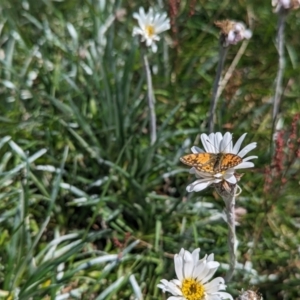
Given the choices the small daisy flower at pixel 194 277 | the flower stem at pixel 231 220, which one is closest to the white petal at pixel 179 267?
the small daisy flower at pixel 194 277

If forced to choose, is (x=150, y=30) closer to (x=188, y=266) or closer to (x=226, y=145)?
(x=226, y=145)

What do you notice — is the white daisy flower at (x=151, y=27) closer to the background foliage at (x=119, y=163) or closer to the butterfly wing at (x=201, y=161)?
the background foliage at (x=119, y=163)

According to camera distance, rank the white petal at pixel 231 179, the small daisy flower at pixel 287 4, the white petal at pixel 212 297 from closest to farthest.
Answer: the white petal at pixel 231 179
the white petal at pixel 212 297
the small daisy flower at pixel 287 4

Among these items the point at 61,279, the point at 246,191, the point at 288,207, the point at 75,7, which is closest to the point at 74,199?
the point at 61,279

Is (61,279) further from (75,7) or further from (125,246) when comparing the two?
(75,7)

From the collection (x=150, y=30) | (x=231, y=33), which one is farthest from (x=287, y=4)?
(x=150, y=30)

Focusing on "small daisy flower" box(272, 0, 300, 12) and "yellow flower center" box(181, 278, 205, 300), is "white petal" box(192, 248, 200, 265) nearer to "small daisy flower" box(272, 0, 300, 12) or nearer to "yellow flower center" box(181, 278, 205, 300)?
"yellow flower center" box(181, 278, 205, 300)
